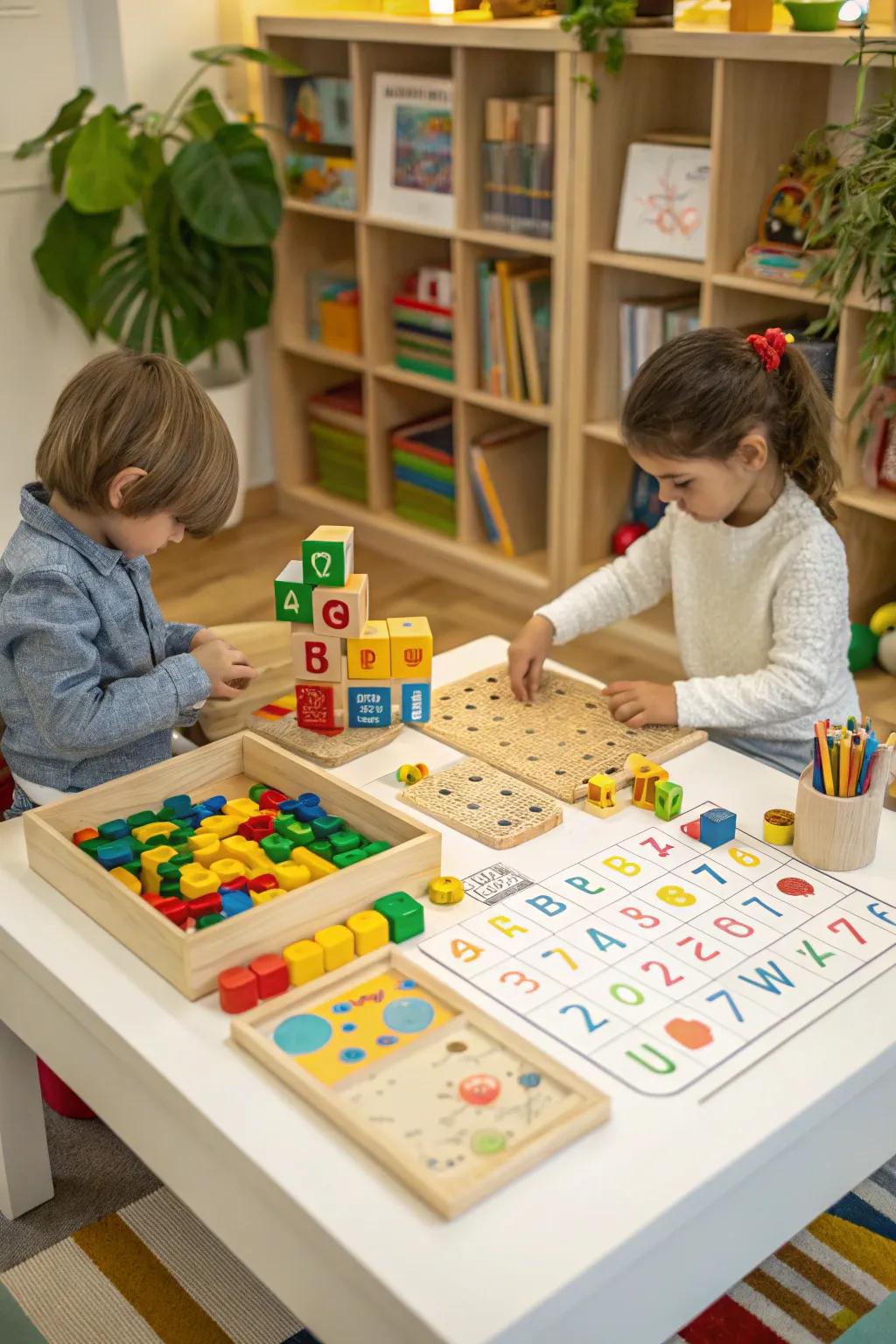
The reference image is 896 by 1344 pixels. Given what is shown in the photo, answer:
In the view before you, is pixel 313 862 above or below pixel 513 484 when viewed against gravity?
above

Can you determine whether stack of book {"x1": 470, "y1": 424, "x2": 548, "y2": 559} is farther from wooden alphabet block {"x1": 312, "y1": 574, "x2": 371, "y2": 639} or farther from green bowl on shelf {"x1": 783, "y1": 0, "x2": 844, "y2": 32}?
wooden alphabet block {"x1": 312, "y1": 574, "x2": 371, "y2": 639}

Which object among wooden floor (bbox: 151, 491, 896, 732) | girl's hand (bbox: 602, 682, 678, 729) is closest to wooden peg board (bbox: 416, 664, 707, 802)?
girl's hand (bbox: 602, 682, 678, 729)

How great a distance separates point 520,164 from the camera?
3016mm

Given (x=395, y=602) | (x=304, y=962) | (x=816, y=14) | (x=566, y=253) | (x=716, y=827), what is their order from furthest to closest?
(x=395, y=602), (x=566, y=253), (x=816, y=14), (x=716, y=827), (x=304, y=962)

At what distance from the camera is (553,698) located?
1.74 metres

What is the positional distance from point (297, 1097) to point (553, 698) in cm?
79

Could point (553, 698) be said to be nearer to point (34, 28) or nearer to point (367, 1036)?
point (367, 1036)

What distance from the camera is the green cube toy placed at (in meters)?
1.43

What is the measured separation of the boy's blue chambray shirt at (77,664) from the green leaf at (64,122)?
1.82 m

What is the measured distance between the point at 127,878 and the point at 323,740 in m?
0.38

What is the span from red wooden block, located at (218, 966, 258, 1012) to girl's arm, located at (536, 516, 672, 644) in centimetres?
89

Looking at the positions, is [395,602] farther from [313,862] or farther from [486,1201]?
[486,1201]

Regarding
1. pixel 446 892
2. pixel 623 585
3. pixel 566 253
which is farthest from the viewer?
pixel 566 253

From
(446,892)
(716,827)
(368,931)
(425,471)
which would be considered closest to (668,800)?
(716,827)
